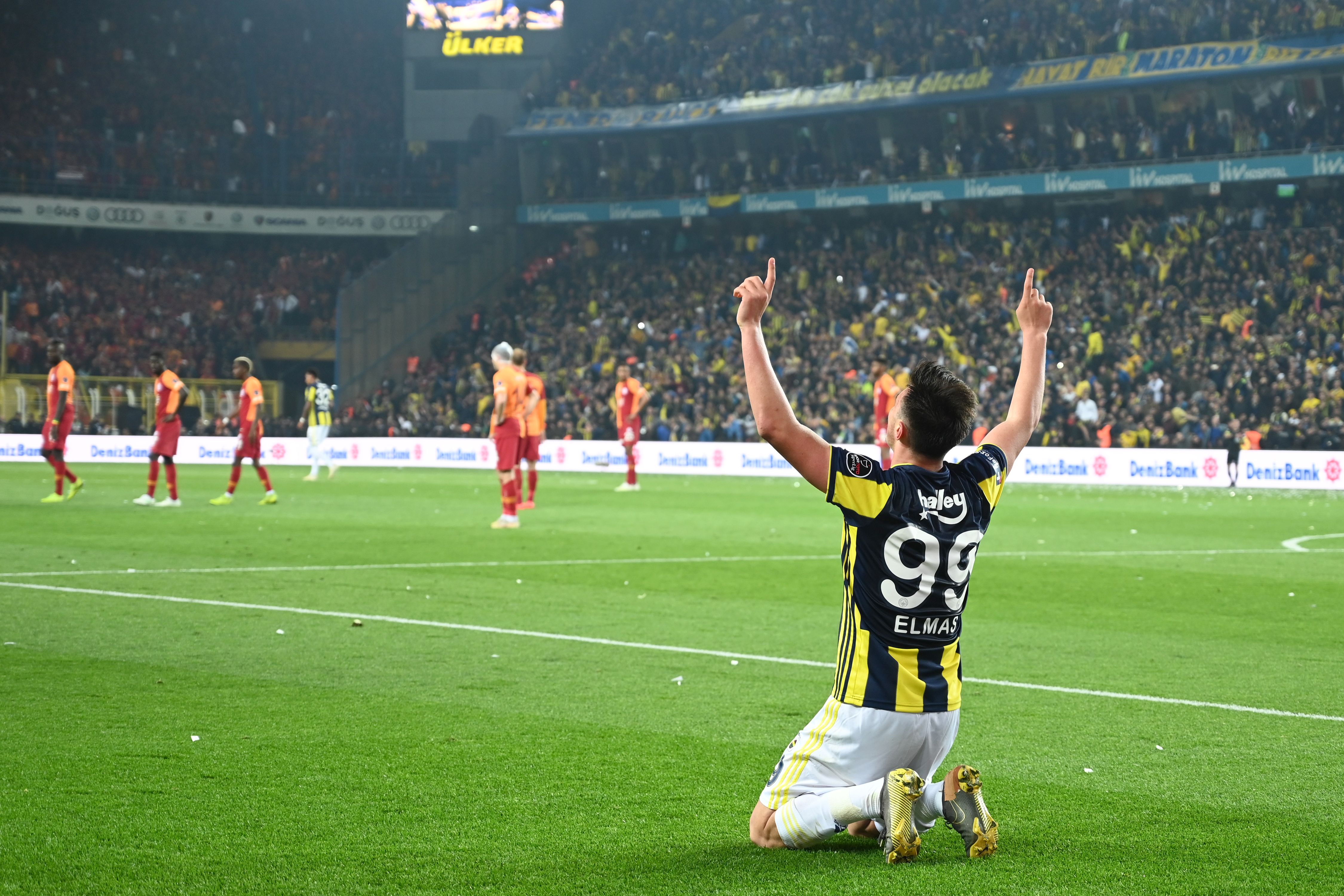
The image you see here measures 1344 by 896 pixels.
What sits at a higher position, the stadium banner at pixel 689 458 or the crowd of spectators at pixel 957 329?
the crowd of spectators at pixel 957 329

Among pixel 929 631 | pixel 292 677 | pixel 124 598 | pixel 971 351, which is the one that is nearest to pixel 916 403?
pixel 929 631

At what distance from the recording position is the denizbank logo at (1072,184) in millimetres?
40125

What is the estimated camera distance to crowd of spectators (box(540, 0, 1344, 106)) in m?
39.6

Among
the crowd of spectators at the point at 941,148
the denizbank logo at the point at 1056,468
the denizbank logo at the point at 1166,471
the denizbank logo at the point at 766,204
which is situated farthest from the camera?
the denizbank logo at the point at 766,204

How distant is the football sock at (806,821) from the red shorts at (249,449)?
17378 millimetres

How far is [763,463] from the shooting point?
111 ft

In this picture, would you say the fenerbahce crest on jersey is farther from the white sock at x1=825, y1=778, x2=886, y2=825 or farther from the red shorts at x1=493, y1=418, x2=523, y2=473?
the red shorts at x1=493, y1=418, x2=523, y2=473

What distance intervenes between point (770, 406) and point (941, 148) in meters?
42.5

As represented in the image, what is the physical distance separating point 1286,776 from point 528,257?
158 feet

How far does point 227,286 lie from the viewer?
52188mm

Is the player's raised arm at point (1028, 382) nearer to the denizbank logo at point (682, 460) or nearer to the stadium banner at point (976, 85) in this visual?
the denizbank logo at point (682, 460)

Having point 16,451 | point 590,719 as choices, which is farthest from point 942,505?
point 16,451

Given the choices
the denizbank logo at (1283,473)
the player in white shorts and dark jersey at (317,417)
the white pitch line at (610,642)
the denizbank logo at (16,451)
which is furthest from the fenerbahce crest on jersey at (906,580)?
the denizbank logo at (16,451)

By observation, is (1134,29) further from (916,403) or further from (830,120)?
(916,403)
